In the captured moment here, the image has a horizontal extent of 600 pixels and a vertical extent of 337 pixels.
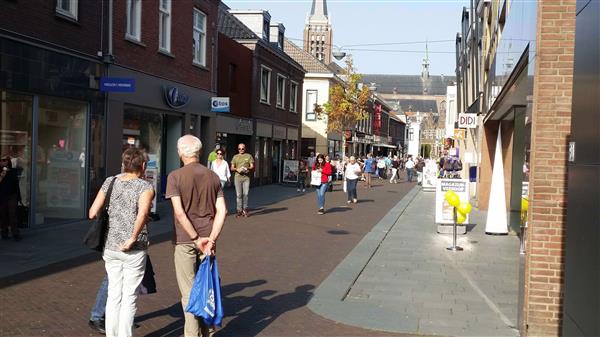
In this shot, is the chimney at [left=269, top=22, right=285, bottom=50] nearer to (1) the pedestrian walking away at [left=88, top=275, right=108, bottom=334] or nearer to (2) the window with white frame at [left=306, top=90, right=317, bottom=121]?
(2) the window with white frame at [left=306, top=90, right=317, bottom=121]

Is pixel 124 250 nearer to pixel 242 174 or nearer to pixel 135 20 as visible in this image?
pixel 242 174

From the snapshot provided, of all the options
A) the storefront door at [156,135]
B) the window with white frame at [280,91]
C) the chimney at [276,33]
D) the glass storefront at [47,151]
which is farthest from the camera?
the chimney at [276,33]

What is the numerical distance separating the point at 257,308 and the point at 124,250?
2.11m

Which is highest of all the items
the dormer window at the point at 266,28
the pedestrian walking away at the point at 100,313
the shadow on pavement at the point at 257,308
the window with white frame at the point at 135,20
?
the dormer window at the point at 266,28

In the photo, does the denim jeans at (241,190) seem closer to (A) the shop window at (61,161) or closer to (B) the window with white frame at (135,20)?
(A) the shop window at (61,161)

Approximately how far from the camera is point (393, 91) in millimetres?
132750

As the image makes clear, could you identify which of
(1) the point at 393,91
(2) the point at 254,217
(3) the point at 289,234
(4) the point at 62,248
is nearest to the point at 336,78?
(2) the point at 254,217

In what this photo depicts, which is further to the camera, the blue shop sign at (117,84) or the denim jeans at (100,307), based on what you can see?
the blue shop sign at (117,84)

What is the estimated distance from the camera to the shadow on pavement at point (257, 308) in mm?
5947

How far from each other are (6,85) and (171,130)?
8.60 m

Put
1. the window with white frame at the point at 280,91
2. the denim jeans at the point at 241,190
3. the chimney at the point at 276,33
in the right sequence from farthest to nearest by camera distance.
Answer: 1. the chimney at the point at 276,33
2. the window with white frame at the point at 280,91
3. the denim jeans at the point at 241,190

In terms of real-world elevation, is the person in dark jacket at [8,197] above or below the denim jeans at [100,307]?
above

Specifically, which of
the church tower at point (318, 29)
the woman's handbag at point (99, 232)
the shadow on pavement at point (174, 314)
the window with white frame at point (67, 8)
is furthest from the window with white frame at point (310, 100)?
the church tower at point (318, 29)

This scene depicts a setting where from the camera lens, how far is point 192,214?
518 cm
